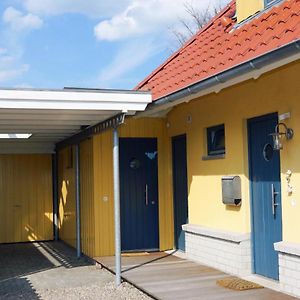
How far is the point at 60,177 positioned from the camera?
520 inches

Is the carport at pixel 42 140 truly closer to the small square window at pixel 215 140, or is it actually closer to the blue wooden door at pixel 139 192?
the blue wooden door at pixel 139 192

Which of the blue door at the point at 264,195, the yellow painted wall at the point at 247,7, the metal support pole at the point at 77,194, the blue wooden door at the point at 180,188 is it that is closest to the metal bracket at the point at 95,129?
the metal support pole at the point at 77,194

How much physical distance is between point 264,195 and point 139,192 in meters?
3.56

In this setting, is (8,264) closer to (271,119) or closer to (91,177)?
(91,177)

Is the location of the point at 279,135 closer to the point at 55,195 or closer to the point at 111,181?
the point at 111,181

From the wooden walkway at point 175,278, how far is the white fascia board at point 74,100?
2405 mm

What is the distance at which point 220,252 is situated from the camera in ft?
25.5

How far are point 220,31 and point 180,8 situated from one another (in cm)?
1578

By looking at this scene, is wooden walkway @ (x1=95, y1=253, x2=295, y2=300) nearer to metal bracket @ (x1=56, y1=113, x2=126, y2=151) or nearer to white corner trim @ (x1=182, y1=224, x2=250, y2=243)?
white corner trim @ (x1=182, y1=224, x2=250, y2=243)

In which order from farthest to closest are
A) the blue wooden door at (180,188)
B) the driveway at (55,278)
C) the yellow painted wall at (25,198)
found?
the yellow painted wall at (25,198), the blue wooden door at (180,188), the driveway at (55,278)

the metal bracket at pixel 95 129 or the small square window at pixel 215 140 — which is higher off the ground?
the metal bracket at pixel 95 129

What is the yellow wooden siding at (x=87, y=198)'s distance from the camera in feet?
32.2

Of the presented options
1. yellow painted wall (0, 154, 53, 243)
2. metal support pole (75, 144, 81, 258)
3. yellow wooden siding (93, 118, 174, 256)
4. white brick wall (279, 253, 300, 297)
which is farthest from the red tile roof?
yellow painted wall (0, 154, 53, 243)

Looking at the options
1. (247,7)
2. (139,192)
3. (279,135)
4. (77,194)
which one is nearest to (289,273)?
(279,135)
